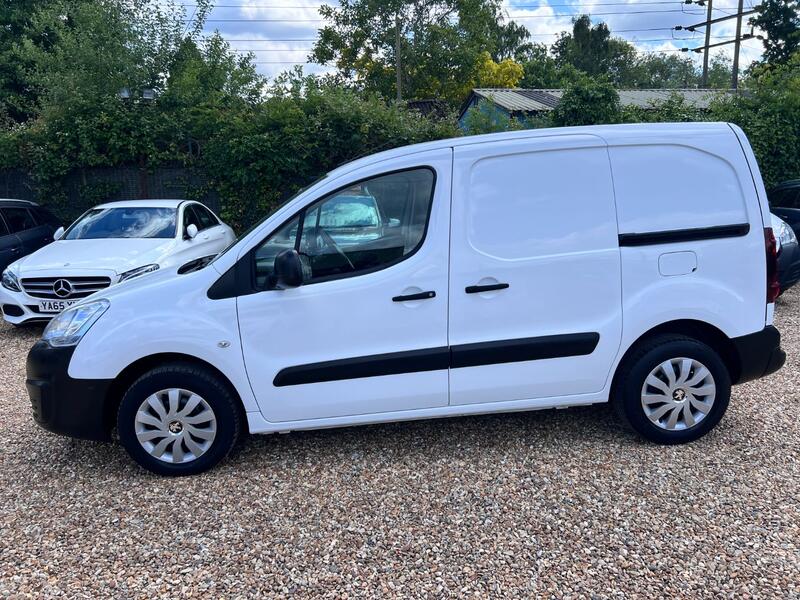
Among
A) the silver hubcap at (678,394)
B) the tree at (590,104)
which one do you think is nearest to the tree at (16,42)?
the tree at (590,104)

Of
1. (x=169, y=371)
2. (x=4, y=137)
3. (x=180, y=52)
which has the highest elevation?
(x=180, y=52)

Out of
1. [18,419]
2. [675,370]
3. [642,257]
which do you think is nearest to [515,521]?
[675,370]

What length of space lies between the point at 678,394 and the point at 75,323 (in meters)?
3.68

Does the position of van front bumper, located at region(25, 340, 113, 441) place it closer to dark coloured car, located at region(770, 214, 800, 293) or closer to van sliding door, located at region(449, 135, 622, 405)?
van sliding door, located at region(449, 135, 622, 405)

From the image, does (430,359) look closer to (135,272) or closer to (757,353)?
(757,353)

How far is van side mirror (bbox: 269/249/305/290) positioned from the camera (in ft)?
10.8

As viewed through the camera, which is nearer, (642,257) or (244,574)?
(244,574)

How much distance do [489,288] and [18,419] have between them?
3734 millimetres

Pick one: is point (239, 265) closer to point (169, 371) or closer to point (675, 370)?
point (169, 371)

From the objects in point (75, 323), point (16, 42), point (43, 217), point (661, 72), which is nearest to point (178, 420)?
point (75, 323)

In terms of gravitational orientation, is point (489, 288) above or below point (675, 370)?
above

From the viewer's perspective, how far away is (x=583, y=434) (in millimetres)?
3980

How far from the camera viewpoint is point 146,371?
3.54m

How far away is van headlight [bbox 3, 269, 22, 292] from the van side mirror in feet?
16.4
